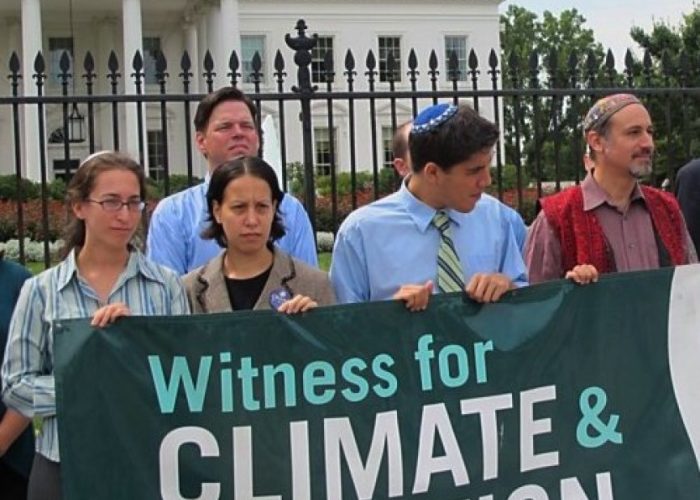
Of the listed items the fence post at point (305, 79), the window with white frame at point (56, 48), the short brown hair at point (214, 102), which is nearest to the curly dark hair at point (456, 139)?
the short brown hair at point (214, 102)

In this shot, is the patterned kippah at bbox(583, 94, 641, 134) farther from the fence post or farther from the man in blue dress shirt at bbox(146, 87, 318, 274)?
the fence post

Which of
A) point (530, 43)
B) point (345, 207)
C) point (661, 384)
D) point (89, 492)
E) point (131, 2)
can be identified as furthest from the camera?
point (530, 43)

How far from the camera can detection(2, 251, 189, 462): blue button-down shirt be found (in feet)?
10.7

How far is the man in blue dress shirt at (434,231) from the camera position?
3.43 meters

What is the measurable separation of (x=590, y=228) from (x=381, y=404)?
1.23m

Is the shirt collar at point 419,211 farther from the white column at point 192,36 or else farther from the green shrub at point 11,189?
the white column at point 192,36

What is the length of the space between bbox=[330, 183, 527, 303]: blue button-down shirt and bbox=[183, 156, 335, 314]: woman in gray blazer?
128 millimetres

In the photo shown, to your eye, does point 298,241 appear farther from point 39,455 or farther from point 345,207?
point 345,207

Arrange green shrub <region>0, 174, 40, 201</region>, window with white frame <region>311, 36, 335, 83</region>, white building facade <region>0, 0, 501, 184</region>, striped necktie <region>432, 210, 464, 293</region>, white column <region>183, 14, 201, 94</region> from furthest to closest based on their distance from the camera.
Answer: white column <region>183, 14, 201, 94</region>
window with white frame <region>311, 36, 335, 83</region>
white building facade <region>0, 0, 501, 184</region>
green shrub <region>0, 174, 40, 201</region>
striped necktie <region>432, 210, 464, 293</region>

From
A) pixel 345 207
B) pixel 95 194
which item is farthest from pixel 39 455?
pixel 345 207

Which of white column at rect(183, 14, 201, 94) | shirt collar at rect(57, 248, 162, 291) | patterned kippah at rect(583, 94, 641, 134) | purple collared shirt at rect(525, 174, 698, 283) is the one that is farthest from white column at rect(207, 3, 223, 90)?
shirt collar at rect(57, 248, 162, 291)

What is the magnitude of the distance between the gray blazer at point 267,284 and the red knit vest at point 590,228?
105cm

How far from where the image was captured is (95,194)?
334 cm

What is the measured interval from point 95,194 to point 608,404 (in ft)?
6.26
